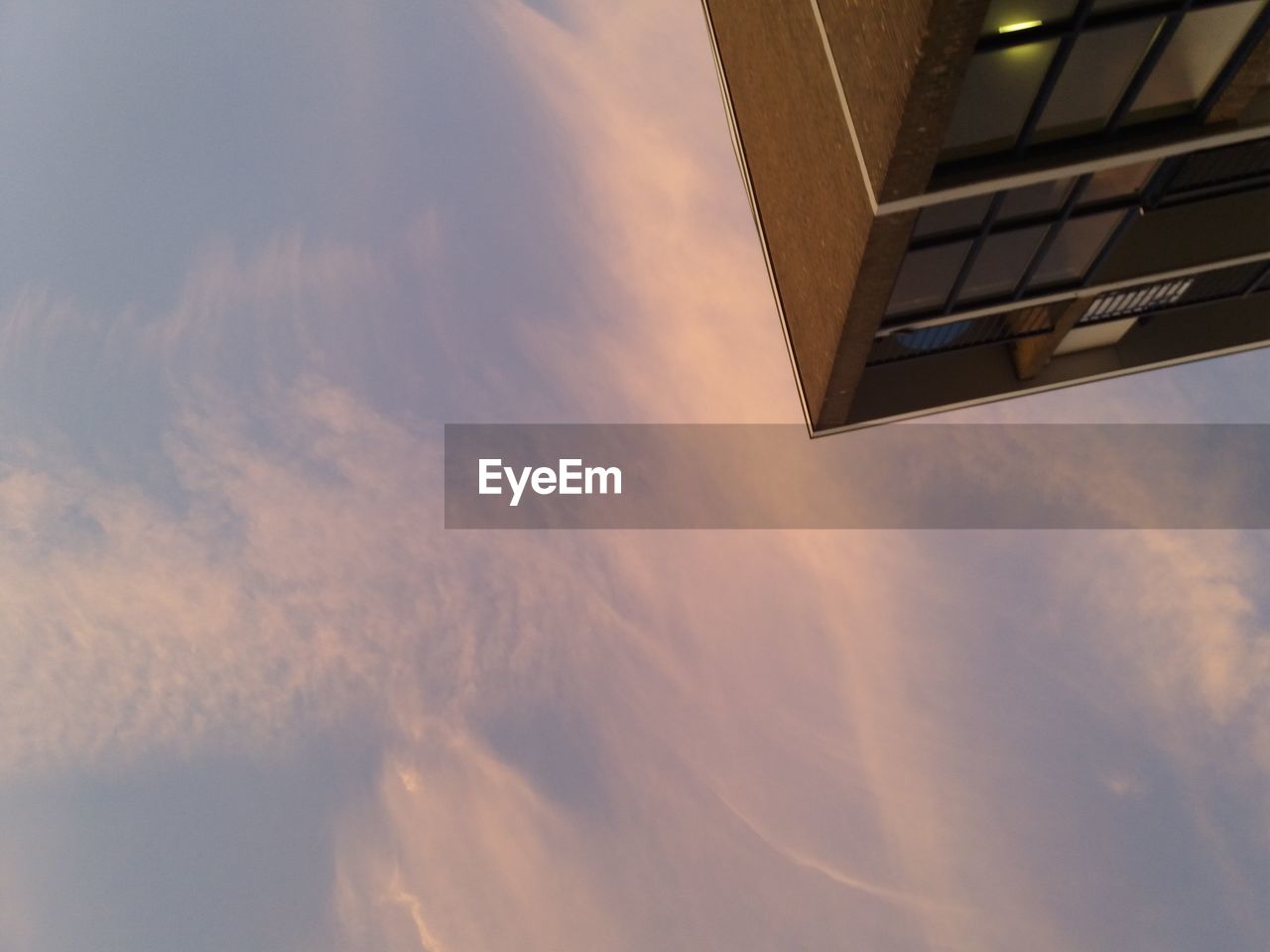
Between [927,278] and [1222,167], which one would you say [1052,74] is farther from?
[1222,167]

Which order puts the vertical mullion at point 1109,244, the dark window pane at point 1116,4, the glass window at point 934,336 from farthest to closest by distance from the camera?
the glass window at point 934,336 < the vertical mullion at point 1109,244 < the dark window pane at point 1116,4

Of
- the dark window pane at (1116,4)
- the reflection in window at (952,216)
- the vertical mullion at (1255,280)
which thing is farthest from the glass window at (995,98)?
the vertical mullion at (1255,280)

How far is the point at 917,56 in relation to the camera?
297 inches

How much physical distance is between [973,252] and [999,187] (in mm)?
2304

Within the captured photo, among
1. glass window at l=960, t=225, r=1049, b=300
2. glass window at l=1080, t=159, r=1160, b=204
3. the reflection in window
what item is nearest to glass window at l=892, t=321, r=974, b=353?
glass window at l=960, t=225, r=1049, b=300

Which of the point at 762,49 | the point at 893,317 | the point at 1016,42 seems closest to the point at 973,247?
the point at 893,317

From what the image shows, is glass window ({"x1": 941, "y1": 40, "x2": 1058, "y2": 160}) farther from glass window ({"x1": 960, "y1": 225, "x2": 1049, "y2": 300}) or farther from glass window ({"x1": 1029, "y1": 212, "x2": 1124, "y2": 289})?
glass window ({"x1": 1029, "y1": 212, "x2": 1124, "y2": 289})

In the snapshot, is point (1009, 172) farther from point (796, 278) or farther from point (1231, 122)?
point (796, 278)

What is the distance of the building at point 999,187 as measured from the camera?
8484 mm

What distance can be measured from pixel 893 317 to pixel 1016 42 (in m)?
5.37

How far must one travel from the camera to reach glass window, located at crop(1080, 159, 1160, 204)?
1095 cm

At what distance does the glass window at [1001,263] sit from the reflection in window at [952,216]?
760mm

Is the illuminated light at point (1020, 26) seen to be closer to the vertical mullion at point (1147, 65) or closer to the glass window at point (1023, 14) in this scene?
the glass window at point (1023, 14)

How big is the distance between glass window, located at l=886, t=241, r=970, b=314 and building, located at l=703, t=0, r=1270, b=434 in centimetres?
5
